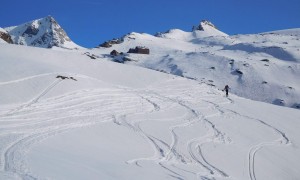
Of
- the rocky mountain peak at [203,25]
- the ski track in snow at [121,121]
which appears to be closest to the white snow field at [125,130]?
the ski track in snow at [121,121]

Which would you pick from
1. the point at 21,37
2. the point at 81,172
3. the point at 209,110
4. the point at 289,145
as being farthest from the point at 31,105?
the point at 21,37

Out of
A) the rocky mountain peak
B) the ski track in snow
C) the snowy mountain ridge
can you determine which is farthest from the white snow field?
the rocky mountain peak

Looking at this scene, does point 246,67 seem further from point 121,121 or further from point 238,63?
point 121,121

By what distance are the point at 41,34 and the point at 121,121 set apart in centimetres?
A: 16727

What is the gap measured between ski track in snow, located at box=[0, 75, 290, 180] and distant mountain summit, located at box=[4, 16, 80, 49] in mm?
130193

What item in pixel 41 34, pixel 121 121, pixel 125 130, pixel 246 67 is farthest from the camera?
pixel 41 34

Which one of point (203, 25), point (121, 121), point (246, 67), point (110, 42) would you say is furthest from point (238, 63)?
point (203, 25)

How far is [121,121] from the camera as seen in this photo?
2034cm

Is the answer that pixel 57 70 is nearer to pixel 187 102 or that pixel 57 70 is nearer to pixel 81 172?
pixel 187 102

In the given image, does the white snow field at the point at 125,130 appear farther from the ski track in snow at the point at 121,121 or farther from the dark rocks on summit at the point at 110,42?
the dark rocks on summit at the point at 110,42

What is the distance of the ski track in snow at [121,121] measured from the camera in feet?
43.8

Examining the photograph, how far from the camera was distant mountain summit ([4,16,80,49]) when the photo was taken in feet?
529

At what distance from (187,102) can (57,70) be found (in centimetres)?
1061

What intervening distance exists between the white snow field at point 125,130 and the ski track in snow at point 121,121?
47mm
